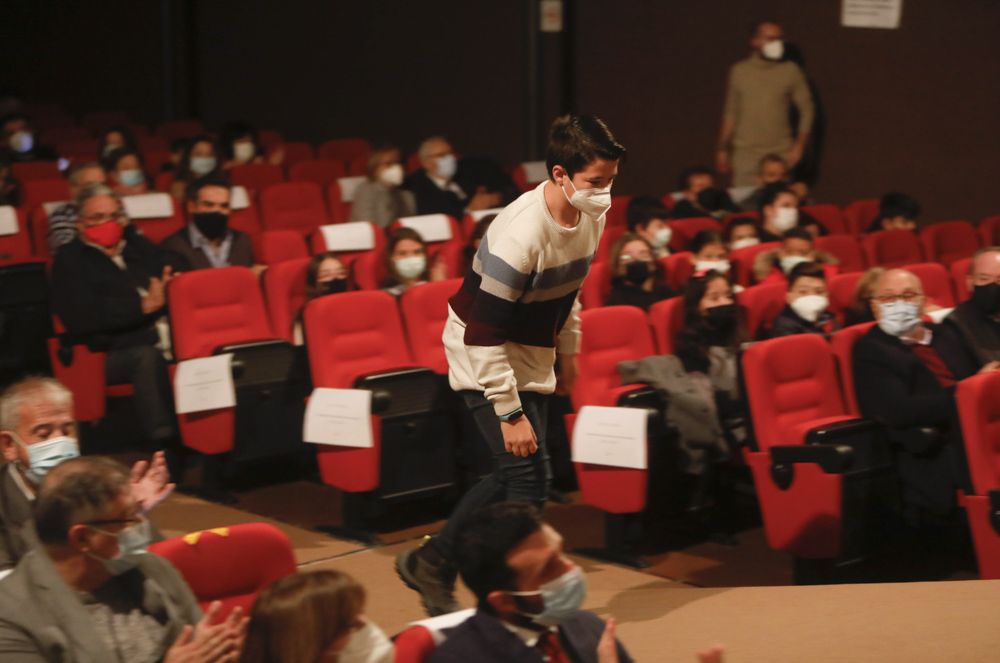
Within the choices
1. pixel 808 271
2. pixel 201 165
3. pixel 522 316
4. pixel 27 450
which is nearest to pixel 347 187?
pixel 201 165

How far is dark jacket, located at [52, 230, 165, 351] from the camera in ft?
17.5

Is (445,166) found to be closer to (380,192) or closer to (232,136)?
(380,192)

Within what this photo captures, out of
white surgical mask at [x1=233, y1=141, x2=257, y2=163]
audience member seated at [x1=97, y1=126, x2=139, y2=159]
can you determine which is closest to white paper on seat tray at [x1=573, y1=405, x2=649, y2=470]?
audience member seated at [x1=97, y1=126, x2=139, y2=159]

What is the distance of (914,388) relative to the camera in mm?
4543

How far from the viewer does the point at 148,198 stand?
23.7 ft

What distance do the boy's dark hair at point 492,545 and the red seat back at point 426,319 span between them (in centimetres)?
274

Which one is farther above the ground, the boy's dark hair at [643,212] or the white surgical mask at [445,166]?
the white surgical mask at [445,166]

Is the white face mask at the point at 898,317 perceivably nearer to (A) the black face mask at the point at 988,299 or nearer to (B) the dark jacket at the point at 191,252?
(A) the black face mask at the point at 988,299

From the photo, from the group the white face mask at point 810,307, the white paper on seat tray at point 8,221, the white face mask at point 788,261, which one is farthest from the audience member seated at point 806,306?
the white paper on seat tray at point 8,221

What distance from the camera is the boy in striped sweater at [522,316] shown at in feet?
10.6

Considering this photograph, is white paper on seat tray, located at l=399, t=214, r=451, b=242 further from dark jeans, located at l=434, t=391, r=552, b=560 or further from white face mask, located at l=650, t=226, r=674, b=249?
dark jeans, located at l=434, t=391, r=552, b=560

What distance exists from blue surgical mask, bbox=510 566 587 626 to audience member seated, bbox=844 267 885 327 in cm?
265

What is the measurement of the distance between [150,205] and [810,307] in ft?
11.9

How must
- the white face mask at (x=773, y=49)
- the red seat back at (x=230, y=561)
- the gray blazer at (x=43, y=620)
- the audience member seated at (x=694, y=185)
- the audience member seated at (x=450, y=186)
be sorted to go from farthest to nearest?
the white face mask at (x=773, y=49) < the audience member seated at (x=694, y=185) < the audience member seated at (x=450, y=186) < the red seat back at (x=230, y=561) < the gray blazer at (x=43, y=620)
